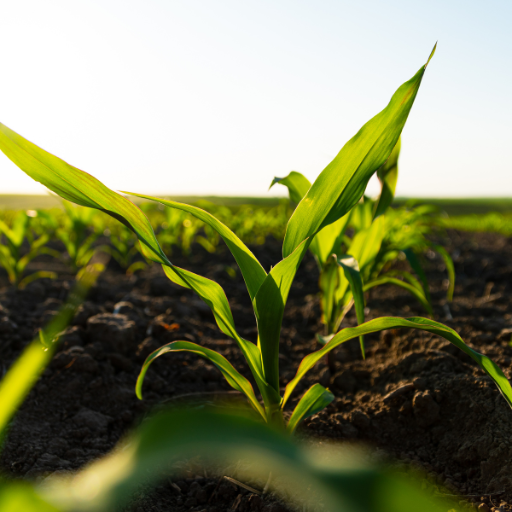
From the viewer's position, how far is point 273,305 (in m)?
0.85

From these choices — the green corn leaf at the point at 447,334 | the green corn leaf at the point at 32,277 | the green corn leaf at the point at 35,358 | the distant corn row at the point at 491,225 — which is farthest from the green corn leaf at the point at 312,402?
the distant corn row at the point at 491,225

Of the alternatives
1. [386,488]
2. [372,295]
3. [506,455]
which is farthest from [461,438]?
A: [372,295]

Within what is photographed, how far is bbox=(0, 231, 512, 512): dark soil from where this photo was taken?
960mm

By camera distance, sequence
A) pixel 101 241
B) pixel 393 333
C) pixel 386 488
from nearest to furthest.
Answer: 1. pixel 386 488
2. pixel 393 333
3. pixel 101 241

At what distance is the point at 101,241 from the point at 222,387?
168 inches

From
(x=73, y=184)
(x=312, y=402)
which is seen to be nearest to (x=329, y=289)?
(x=312, y=402)

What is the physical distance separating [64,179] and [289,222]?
17.5 inches

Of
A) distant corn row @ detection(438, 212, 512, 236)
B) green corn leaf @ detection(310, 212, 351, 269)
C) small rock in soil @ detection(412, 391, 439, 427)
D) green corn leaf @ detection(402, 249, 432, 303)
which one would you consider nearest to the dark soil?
small rock in soil @ detection(412, 391, 439, 427)

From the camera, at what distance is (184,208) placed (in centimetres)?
81

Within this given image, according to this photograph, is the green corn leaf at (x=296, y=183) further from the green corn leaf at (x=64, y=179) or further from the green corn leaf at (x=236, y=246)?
the green corn leaf at (x=64, y=179)

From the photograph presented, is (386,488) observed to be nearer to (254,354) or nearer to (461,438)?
(254,354)

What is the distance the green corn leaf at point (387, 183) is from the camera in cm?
146

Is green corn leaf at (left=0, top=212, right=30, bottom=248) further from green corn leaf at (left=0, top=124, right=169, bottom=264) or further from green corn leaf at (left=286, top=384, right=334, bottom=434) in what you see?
green corn leaf at (left=286, top=384, right=334, bottom=434)

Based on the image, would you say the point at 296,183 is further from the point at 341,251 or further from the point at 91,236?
the point at 91,236
